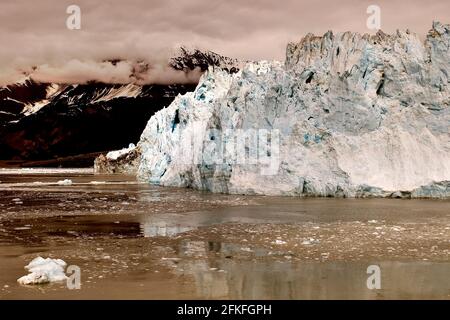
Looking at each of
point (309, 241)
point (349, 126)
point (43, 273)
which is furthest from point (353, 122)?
point (43, 273)

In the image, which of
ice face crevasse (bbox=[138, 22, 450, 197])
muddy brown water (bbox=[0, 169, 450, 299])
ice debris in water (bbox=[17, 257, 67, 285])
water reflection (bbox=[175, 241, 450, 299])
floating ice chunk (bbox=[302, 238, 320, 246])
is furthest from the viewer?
ice face crevasse (bbox=[138, 22, 450, 197])

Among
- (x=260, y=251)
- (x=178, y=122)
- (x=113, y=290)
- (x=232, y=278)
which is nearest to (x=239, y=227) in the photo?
(x=260, y=251)

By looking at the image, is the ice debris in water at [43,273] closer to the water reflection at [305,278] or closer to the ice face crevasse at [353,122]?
the water reflection at [305,278]

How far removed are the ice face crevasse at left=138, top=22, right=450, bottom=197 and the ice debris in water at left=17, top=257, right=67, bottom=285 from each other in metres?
17.7

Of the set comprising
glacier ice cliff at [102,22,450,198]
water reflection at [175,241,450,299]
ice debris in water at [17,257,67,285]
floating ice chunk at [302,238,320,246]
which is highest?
glacier ice cliff at [102,22,450,198]

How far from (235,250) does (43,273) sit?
14.3 feet

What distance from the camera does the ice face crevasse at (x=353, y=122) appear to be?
82.8 feet

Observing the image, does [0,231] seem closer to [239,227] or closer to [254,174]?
[239,227]

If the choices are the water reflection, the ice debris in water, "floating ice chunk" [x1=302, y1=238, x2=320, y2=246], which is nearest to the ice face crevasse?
"floating ice chunk" [x1=302, y1=238, x2=320, y2=246]

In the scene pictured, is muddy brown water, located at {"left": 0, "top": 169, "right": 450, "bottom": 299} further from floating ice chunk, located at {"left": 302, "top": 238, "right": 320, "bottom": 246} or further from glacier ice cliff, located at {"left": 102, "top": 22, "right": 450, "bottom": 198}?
glacier ice cliff, located at {"left": 102, "top": 22, "right": 450, "bottom": 198}

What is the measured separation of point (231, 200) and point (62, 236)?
11539mm

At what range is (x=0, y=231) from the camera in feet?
49.9

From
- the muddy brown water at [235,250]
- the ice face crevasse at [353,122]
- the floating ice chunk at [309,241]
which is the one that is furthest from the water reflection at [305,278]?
the ice face crevasse at [353,122]

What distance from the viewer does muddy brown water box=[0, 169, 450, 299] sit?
8391 mm
